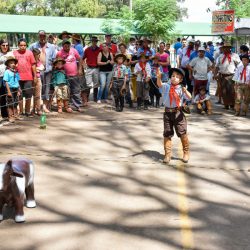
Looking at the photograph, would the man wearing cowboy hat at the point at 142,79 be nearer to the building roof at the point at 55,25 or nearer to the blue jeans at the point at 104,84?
the blue jeans at the point at 104,84

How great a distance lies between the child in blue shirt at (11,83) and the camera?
400 inches

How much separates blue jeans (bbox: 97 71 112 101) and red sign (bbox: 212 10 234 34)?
25.7ft

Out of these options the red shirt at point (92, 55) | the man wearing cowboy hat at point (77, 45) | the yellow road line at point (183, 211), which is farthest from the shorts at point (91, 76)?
the yellow road line at point (183, 211)

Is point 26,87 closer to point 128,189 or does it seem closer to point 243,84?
point 128,189

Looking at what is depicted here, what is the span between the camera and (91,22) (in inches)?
1305

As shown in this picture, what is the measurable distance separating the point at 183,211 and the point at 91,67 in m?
8.74

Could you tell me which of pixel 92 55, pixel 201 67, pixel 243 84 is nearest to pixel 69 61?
pixel 92 55

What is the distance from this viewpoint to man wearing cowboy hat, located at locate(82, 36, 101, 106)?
1355cm

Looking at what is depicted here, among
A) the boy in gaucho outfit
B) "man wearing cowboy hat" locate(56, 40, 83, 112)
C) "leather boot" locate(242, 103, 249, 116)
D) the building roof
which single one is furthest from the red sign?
the boy in gaucho outfit

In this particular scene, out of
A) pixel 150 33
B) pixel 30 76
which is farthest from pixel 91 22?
pixel 30 76

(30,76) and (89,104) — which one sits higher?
(30,76)

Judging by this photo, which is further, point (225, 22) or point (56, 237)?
point (225, 22)

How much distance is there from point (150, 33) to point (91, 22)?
640 cm

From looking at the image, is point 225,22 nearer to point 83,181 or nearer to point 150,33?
point 150,33
